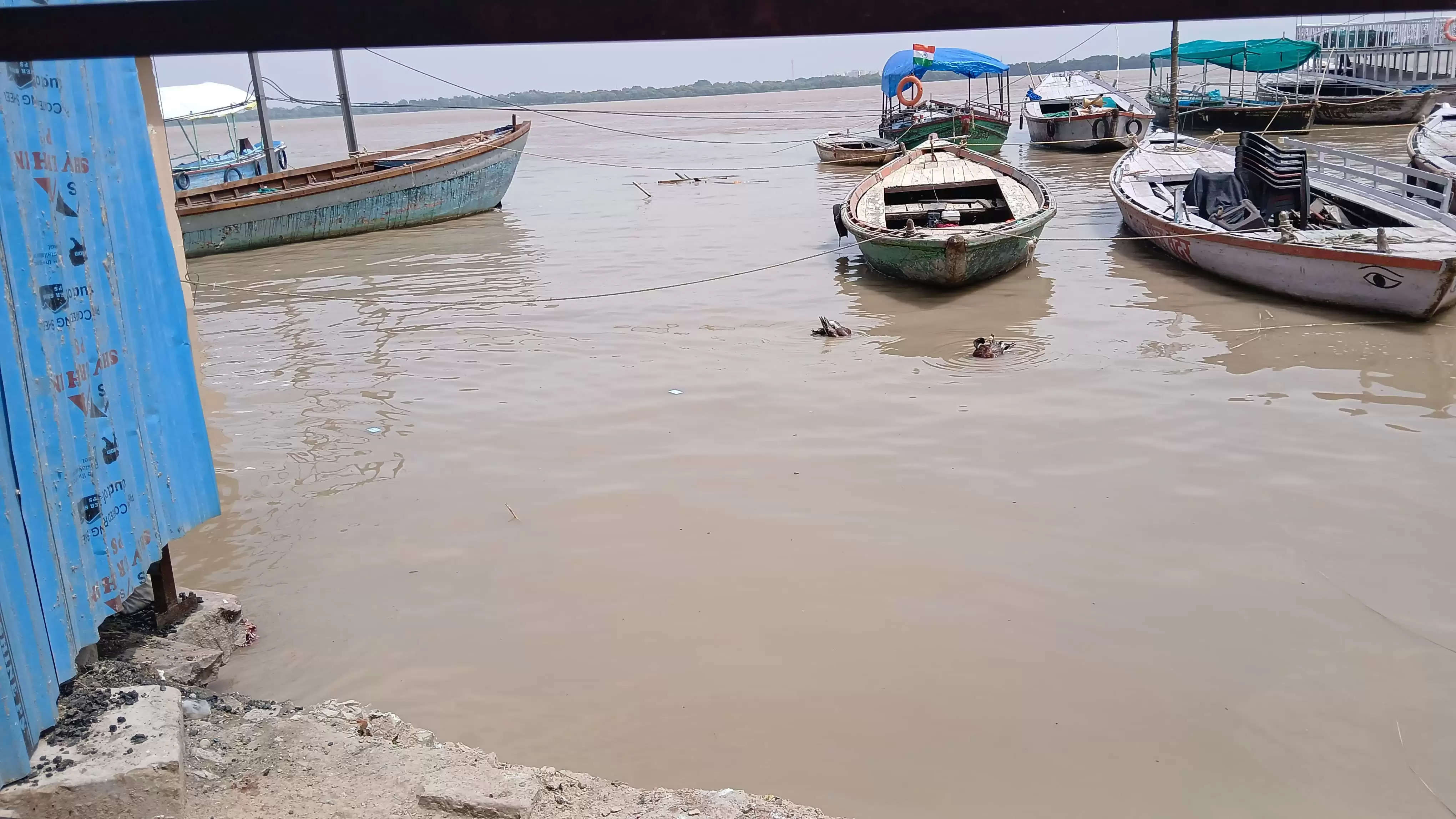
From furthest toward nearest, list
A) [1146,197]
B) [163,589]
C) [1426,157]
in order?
[1426,157]
[1146,197]
[163,589]

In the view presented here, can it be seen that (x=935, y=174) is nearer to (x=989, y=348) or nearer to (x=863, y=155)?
(x=989, y=348)

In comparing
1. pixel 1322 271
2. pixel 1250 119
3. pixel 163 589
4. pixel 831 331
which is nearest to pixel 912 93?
pixel 1250 119

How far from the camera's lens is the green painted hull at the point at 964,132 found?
2442 cm

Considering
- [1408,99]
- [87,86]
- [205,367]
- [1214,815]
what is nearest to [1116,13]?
[1214,815]

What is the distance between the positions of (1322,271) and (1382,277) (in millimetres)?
521

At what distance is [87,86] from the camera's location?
3.21m

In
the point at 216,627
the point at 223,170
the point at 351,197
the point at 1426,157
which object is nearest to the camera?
the point at 216,627

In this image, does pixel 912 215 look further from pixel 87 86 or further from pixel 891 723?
pixel 87 86

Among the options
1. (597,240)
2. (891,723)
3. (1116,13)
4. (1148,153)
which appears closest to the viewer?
(1116,13)

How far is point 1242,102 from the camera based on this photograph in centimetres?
2691

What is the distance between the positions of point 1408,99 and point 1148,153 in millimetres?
17745

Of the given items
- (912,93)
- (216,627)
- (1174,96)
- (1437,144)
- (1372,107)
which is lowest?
(216,627)

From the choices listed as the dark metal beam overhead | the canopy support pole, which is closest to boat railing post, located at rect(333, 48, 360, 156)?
the canopy support pole

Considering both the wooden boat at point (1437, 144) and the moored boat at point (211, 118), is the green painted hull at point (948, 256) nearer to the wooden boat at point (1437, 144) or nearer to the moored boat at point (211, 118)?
the wooden boat at point (1437, 144)
